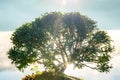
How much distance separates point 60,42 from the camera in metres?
66.4

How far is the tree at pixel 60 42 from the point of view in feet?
210

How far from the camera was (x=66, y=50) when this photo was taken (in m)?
65.9

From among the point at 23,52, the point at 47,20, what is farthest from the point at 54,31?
the point at 23,52

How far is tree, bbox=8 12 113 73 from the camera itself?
210 ft

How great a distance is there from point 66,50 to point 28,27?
9970 mm

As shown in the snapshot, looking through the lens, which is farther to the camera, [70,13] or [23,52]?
[70,13]

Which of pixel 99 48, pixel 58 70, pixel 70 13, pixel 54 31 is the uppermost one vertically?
pixel 70 13

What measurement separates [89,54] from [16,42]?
54.6 ft

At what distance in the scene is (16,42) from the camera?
6750 cm

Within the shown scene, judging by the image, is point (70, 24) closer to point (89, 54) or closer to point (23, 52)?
point (89, 54)

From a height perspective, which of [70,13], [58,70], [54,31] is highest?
[70,13]

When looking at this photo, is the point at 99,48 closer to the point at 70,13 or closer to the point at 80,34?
the point at 80,34

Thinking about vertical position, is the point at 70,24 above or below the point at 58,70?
above

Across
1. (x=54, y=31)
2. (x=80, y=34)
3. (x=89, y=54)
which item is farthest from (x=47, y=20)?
(x=89, y=54)
